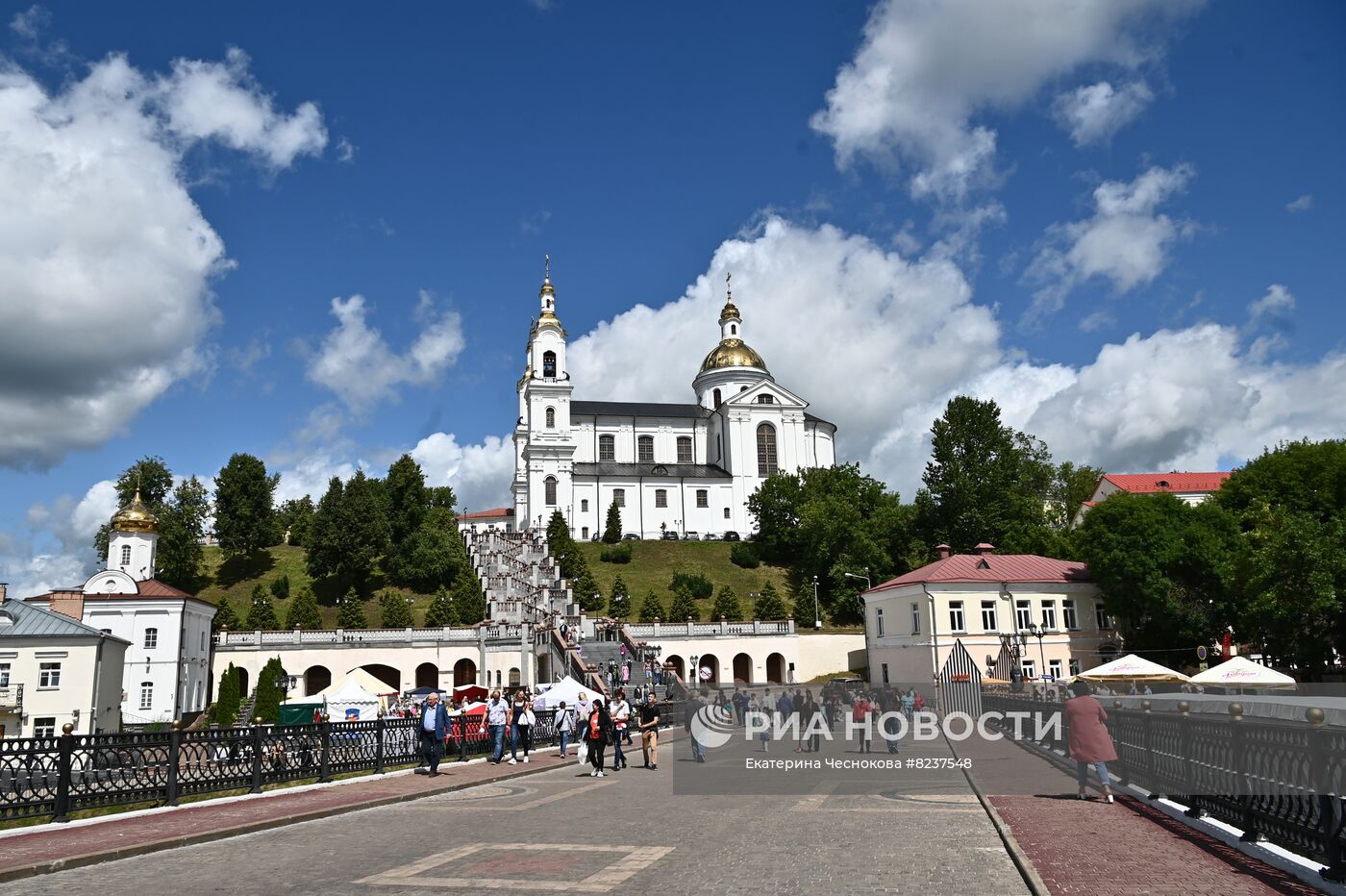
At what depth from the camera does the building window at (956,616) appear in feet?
158

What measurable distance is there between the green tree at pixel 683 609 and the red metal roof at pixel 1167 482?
45302 mm

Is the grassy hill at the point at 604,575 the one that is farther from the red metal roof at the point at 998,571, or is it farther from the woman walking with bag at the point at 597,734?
the woman walking with bag at the point at 597,734

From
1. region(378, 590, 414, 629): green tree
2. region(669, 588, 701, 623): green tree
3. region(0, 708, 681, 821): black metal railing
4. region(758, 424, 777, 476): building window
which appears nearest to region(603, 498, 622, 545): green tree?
region(758, 424, 777, 476): building window

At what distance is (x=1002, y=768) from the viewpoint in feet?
62.4

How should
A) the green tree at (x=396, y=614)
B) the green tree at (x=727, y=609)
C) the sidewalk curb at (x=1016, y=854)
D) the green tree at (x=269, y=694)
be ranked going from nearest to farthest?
1. the sidewalk curb at (x=1016, y=854)
2. the green tree at (x=269, y=694)
3. the green tree at (x=396, y=614)
4. the green tree at (x=727, y=609)

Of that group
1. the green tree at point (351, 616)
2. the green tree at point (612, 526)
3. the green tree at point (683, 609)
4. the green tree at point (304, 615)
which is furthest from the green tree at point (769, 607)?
the green tree at point (304, 615)

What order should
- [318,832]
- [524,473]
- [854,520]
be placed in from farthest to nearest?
[524,473], [854,520], [318,832]

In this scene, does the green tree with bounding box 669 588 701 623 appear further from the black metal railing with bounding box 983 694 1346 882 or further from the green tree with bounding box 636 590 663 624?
the black metal railing with bounding box 983 694 1346 882

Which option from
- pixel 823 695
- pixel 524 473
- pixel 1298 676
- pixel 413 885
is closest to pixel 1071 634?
pixel 1298 676

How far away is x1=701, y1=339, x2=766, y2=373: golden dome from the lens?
337 ft

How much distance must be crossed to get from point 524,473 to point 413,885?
8564 cm

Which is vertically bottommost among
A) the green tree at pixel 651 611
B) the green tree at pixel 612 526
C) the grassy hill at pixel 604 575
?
the green tree at pixel 651 611

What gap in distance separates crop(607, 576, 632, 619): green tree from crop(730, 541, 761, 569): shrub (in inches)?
582

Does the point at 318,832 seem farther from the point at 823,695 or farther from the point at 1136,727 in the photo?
the point at 823,695
